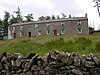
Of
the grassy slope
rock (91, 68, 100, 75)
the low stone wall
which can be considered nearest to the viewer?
rock (91, 68, 100, 75)

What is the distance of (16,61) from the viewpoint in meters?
11.3

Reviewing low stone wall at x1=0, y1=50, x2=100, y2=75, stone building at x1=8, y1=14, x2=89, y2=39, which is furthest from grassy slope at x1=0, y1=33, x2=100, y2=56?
stone building at x1=8, y1=14, x2=89, y2=39

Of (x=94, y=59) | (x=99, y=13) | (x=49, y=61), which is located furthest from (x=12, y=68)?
(x=99, y=13)

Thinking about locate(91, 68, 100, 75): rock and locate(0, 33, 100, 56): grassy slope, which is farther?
locate(0, 33, 100, 56): grassy slope

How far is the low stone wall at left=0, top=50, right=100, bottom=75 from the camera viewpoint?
34.1ft

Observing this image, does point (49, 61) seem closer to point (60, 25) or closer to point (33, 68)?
point (33, 68)

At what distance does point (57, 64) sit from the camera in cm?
1051

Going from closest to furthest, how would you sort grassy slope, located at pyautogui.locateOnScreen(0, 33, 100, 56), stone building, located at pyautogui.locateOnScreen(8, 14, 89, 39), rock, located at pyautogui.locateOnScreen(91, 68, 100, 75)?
1. rock, located at pyautogui.locateOnScreen(91, 68, 100, 75)
2. grassy slope, located at pyautogui.locateOnScreen(0, 33, 100, 56)
3. stone building, located at pyautogui.locateOnScreen(8, 14, 89, 39)

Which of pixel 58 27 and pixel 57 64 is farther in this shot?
pixel 58 27

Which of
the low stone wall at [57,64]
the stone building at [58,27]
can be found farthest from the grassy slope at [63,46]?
the stone building at [58,27]

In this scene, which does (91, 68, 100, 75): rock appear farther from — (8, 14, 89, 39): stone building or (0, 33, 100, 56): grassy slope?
(8, 14, 89, 39): stone building

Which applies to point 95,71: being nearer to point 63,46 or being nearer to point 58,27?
point 63,46

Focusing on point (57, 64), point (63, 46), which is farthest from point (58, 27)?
point (57, 64)

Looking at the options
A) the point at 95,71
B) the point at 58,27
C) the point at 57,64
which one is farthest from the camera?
the point at 58,27
